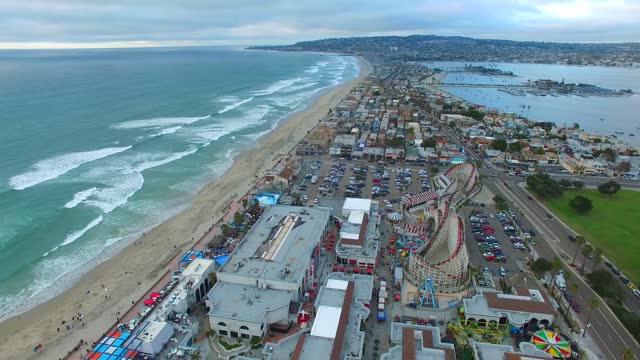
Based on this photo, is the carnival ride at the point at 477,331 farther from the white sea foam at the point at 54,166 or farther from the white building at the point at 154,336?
the white sea foam at the point at 54,166

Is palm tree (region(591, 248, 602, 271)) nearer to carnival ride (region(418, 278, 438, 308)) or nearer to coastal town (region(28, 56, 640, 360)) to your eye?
coastal town (region(28, 56, 640, 360))

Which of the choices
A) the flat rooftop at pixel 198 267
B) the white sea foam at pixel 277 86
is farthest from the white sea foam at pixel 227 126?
the flat rooftop at pixel 198 267

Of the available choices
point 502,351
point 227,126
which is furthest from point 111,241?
point 227,126

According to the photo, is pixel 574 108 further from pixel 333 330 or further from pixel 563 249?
pixel 333 330

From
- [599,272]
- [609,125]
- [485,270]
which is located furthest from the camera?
[609,125]

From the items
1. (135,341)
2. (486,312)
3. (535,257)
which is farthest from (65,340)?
(535,257)

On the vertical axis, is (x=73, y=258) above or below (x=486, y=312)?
below

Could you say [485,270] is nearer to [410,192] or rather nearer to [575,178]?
[410,192]
